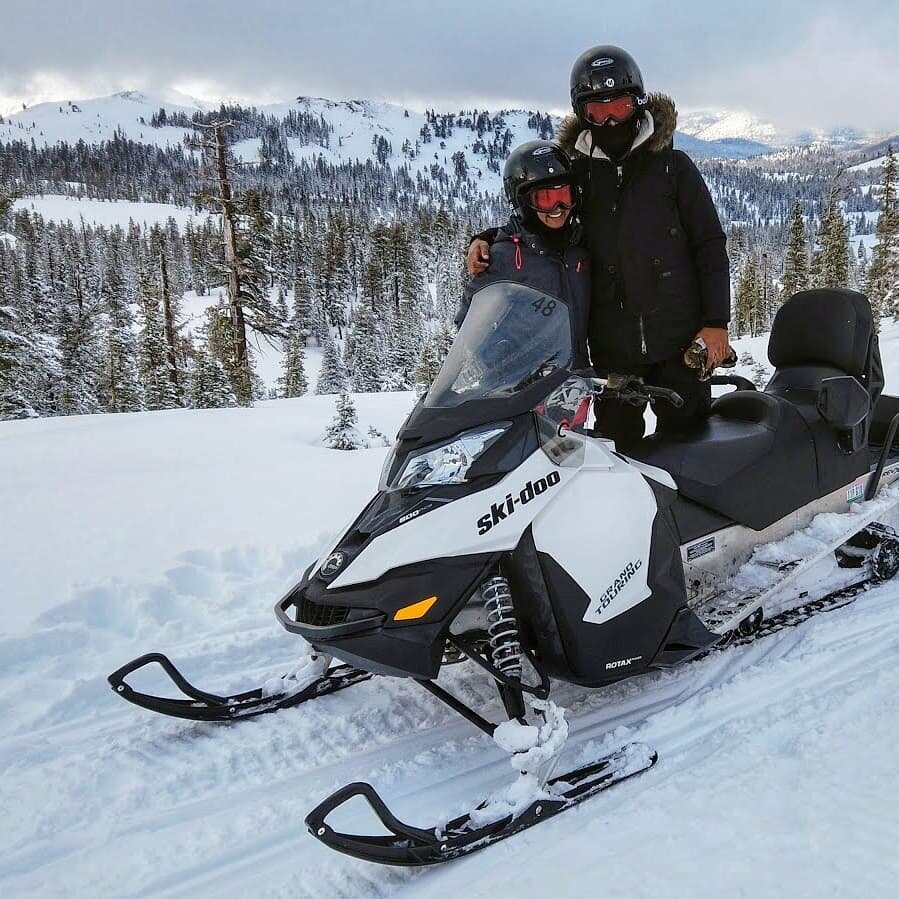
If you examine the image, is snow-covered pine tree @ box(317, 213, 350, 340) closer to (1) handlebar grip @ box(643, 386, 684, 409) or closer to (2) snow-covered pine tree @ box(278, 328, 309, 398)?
(2) snow-covered pine tree @ box(278, 328, 309, 398)

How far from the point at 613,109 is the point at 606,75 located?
0.46 ft

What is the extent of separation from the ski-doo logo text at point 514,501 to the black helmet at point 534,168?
3.73 ft

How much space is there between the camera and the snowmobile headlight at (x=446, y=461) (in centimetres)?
227

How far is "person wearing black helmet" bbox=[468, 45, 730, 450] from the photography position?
10.2 ft

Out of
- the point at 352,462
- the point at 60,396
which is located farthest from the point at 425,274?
the point at 352,462

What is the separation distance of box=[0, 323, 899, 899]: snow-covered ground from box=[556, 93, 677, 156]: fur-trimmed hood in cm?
222

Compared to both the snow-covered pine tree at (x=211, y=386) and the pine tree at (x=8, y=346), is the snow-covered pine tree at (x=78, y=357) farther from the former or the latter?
the snow-covered pine tree at (x=211, y=386)

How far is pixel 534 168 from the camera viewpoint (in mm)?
2711

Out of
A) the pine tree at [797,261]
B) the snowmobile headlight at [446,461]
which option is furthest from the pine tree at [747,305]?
the snowmobile headlight at [446,461]

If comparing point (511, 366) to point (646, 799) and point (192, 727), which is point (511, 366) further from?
point (192, 727)

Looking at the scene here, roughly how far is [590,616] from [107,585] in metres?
2.47

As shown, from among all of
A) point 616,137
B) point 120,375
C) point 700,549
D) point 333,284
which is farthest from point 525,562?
point 333,284

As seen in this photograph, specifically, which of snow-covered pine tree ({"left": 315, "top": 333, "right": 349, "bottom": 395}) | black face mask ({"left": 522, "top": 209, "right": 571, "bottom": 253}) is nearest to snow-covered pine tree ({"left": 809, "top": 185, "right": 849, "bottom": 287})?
snow-covered pine tree ({"left": 315, "top": 333, "right": 349, "bottom": 395})

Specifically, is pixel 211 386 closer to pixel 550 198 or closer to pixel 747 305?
pixel 550 198
